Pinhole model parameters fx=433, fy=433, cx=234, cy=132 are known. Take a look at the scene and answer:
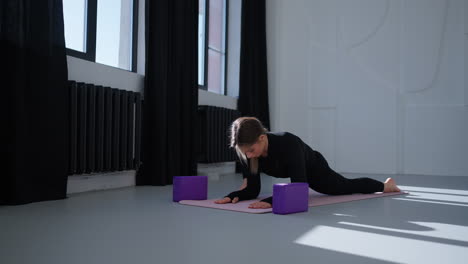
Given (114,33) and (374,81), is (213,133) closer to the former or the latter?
(114,33)

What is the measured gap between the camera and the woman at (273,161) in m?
2.17

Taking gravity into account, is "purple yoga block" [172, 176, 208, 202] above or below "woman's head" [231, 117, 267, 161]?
below

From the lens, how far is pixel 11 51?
2346 millimetres

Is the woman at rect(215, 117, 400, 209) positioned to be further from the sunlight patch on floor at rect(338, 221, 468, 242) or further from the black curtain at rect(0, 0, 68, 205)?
the black curtain at rect(0, 0, 68, 205)

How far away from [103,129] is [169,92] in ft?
2.94

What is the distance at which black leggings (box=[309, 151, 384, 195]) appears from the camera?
2688 mm

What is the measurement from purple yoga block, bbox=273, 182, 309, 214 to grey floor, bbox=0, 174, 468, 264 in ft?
0.17

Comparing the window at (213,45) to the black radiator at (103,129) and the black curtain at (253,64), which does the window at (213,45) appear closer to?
the black curtain at (253,64)

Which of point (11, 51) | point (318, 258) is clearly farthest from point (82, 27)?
point (318, 258)

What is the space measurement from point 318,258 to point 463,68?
4486 mm

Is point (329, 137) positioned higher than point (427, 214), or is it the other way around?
point (329, 137)

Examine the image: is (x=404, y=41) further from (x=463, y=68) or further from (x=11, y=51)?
(x=11, y=51)

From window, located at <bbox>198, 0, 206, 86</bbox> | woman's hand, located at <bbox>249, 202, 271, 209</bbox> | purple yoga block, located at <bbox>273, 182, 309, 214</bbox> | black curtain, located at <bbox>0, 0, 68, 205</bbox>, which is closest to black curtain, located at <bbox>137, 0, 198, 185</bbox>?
window, located at <bbox>198, 0, 206, 86</bbox>

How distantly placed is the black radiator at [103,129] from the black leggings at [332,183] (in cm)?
140
